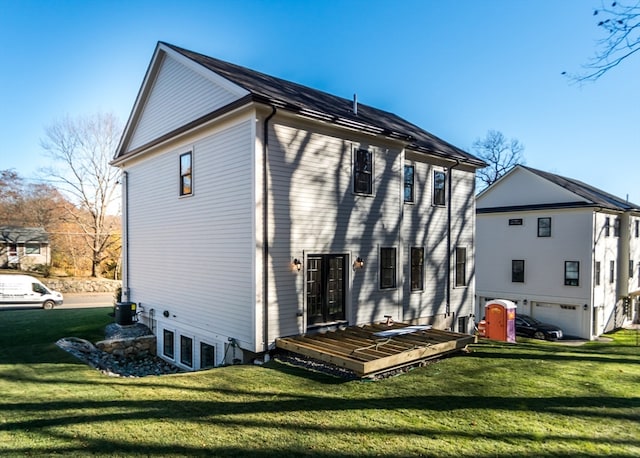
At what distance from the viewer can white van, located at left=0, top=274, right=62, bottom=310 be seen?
20547 mm

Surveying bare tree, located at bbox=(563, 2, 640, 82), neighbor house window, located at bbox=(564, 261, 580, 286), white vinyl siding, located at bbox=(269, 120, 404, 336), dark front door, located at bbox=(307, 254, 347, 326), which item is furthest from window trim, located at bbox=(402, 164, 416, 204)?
neighbor house window, located at bbox=(564, 261, 580, 286)

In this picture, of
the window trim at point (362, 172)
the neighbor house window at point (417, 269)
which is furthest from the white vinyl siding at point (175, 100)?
the neighbor house window at point (417, 269)

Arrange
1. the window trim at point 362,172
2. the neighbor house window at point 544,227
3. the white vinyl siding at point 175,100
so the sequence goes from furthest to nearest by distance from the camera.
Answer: the neighbor house window at point 544,227 → the window trim at point 362,172 → the white vinyl siding at point 175,100

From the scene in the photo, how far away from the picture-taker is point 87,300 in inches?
1043

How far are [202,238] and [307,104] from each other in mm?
4739

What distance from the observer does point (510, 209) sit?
1017 inches

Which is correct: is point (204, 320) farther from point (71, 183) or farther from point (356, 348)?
point (71, 183)

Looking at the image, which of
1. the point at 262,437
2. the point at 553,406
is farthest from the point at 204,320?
the point at 553,406

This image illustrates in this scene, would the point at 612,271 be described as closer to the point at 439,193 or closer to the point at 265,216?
the point at 439,193

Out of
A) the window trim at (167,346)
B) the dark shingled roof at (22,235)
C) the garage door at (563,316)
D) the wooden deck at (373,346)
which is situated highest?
the dark shingled roof at (22,235)

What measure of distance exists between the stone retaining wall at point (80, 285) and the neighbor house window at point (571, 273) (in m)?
31.6

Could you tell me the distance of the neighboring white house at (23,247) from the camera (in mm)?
34938

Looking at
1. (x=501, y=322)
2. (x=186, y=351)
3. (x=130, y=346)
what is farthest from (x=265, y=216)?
(x=501, y=322)

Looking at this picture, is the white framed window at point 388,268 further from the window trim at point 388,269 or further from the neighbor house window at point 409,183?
the neighbor house window at point 409,183
